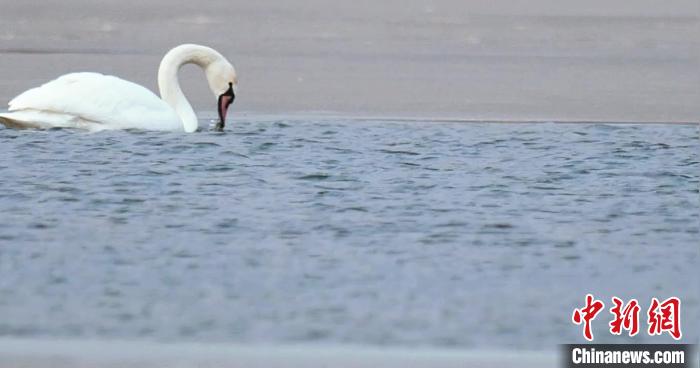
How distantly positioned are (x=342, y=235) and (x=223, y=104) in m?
4.21

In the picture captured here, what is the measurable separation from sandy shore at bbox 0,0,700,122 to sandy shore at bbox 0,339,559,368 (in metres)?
6.17

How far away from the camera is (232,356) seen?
13.8 feet

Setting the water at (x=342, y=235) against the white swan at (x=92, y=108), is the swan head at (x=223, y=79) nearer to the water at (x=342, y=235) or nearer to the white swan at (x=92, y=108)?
the white swan at (x=92, y=108)

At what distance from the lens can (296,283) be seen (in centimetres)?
514

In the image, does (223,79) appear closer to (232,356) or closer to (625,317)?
(625,317)

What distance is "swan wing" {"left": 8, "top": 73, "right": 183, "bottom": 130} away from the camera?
31.3 feet

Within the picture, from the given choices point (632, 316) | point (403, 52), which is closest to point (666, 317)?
point (632, 316)

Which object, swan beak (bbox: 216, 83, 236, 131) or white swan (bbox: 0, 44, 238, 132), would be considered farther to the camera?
swan beak (bbox: 216, 83, 236, 131)

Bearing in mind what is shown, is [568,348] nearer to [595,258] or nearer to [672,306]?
[672,306]

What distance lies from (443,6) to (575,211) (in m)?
9.93

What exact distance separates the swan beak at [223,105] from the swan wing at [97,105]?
25 cm
